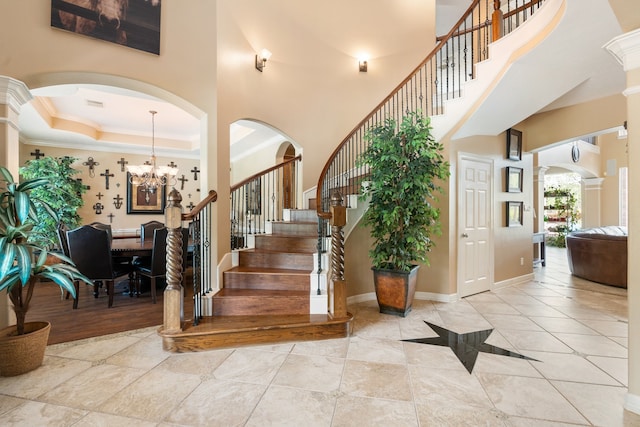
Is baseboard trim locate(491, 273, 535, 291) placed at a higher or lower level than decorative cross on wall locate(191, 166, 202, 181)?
lower

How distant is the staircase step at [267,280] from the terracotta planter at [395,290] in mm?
933

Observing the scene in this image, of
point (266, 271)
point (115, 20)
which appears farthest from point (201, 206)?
point (115, 20)

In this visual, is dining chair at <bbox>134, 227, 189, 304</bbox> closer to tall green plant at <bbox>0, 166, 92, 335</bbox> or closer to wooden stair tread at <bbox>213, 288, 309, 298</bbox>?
wooden stair tread at <bbox>213, 288, 309, 298</bbox>

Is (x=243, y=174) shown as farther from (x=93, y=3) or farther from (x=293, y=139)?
(x=93, y=3)

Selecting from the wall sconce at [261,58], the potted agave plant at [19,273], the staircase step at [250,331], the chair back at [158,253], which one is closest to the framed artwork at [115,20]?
the wall sconce at [261,58]

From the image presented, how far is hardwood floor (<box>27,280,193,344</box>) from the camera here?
3025mm

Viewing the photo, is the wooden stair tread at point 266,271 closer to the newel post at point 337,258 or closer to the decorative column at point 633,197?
the newel post at point 337,258

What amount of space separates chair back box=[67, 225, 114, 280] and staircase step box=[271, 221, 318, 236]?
6.83ft

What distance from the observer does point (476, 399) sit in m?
1.93

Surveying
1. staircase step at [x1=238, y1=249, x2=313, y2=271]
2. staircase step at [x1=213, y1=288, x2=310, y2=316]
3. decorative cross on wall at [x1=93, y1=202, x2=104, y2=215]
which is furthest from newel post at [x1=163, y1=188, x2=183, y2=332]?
decorative cross on wall at [x1=93, y1=202, x2=104, y2=215]

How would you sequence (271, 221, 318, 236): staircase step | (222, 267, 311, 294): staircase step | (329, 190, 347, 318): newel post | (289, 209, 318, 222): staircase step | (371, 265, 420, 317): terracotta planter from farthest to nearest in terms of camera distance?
(289, 209, 318, 222): staircase step < (271, 221, 318, 236): staircase step < (371, 265, 420, 317): terracotta planter < (222, 267, 311, 294): staircase step < (329, 190, 347, 318): newel post

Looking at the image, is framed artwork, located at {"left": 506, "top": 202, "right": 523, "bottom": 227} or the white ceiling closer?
the white ceiling

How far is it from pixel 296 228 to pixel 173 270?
5.92 feet

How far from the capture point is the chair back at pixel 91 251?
358cm
